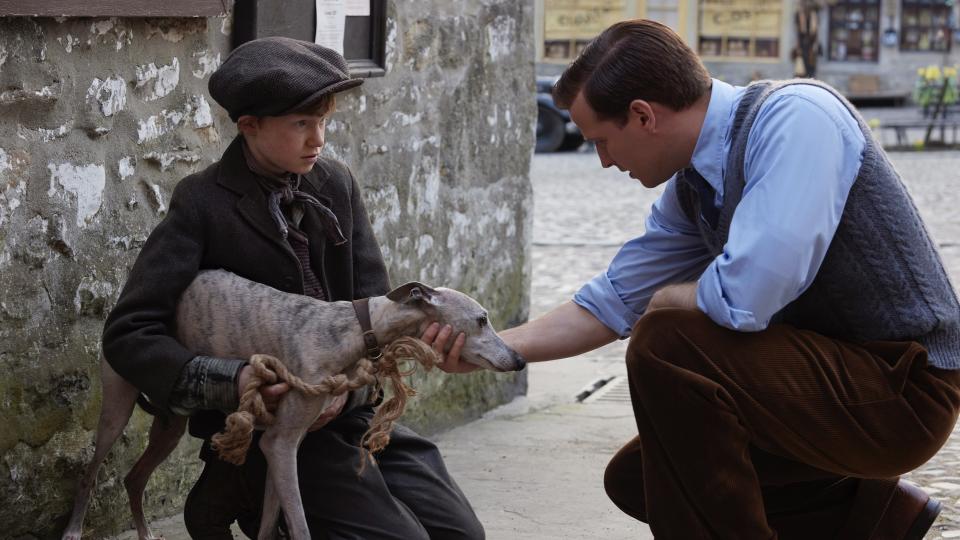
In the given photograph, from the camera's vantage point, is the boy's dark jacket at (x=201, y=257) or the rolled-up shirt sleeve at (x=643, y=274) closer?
the boy's dark jacket at (x=201, y=257)

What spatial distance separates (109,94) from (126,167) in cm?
21

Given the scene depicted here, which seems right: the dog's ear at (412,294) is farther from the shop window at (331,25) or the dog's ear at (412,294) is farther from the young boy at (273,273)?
the shop window at (331,25)

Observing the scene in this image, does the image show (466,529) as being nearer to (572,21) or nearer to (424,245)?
(424,245)

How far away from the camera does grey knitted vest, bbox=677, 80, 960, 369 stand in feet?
10.2

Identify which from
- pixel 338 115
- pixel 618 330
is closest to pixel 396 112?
pixel 338 115

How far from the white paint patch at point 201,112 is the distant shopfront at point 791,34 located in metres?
24.3

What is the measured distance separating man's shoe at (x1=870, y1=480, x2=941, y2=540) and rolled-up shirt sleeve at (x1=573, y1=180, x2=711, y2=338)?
76 cm

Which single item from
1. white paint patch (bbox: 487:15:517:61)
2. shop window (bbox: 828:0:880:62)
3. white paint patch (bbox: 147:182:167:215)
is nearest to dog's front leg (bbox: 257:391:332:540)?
white paint patch (bbox: 147:182:167:215)

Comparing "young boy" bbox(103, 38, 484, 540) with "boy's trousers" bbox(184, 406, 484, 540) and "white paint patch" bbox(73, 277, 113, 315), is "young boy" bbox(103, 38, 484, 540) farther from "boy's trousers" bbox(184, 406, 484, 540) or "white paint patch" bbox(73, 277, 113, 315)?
"white paint patch" bbox(73, 277, 113, 315)

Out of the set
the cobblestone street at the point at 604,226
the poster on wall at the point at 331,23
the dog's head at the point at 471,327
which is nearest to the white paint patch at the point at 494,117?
the poster on wall at the point at 331,23

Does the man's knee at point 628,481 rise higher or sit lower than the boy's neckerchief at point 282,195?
lower

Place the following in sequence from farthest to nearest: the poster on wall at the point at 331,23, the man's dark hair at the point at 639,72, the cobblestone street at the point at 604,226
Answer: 1. the cobblestone street at the point at 604,226
2. the poster on wall at the point at 331,23
3. the man's dark hair at the point at 639,72

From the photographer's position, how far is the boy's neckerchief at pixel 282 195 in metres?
3.19

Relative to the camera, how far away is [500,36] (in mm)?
5707
